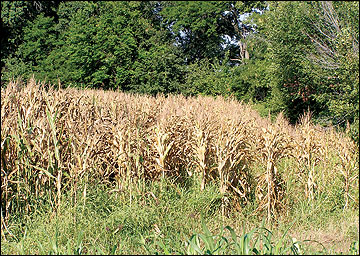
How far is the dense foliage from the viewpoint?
40.2 ft

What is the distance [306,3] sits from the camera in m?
7.93

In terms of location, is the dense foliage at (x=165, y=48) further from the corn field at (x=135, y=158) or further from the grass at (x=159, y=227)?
the grass at (x=159, y=227)

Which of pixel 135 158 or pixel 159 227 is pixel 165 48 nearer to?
pixel 135 158

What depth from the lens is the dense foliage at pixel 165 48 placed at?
482 inches

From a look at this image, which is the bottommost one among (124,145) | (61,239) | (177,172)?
(61,239)

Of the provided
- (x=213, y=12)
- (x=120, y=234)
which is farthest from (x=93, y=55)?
(x=120, y=234)

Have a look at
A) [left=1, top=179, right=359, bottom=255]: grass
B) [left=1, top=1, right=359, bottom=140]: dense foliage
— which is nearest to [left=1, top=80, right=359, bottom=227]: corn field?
[left=1, top=179, right=359, bottom=255]: grass

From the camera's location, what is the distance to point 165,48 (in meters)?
20.0

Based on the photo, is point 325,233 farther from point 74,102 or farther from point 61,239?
point 74,102

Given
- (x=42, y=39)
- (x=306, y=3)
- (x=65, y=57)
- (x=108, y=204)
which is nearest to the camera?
(x=108, y=204)

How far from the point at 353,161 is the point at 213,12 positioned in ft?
65.5

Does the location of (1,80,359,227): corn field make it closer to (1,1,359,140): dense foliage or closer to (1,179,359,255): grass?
(1,179,359,255): grass

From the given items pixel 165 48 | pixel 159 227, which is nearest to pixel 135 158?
pixel 159 227

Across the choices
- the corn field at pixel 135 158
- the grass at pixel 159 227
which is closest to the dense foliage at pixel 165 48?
the corn field at pixel 135 158
